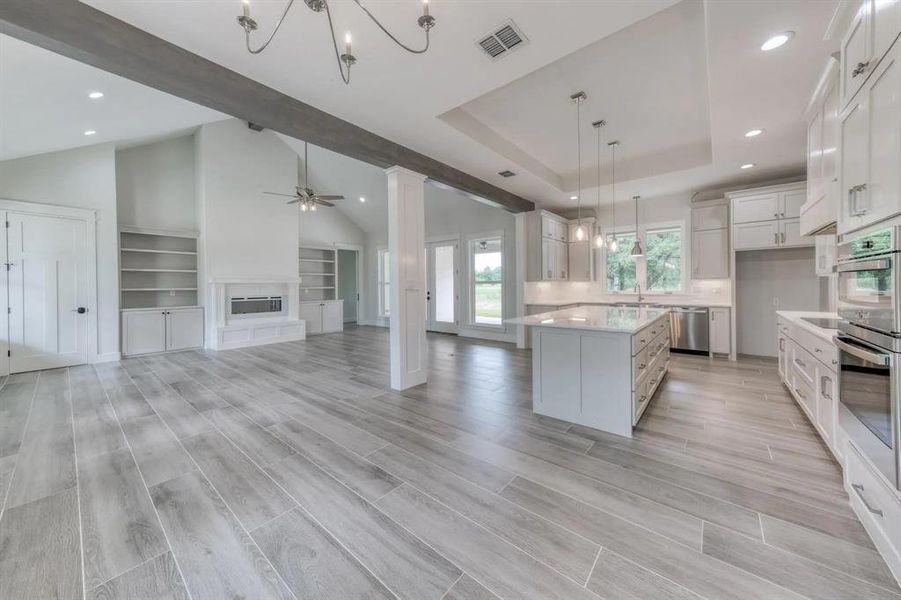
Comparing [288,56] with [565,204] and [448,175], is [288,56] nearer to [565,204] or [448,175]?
[448,175]

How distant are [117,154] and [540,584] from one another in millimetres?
8912

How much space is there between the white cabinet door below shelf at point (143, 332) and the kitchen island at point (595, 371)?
689 centimetres

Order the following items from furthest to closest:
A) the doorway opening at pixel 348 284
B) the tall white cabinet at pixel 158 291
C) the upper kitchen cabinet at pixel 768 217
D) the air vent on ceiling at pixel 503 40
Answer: the doorway opening at pixel 348 284 < the tall white cabinet at pixel 158 291 < the upper kitchen cabinet at pixel 768 217 < the air vent on ceiling at pixel 503 40

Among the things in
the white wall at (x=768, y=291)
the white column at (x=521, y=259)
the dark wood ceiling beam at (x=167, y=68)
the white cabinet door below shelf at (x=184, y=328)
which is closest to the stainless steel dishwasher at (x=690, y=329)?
the white wall at (x=768, y=291)

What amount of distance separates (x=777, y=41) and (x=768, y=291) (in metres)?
4.53

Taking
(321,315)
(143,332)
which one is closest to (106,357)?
(143,332)

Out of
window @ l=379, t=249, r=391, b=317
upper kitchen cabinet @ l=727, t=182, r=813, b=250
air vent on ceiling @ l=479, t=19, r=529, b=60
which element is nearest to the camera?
air vent on ceiling @ l=479, t=19, r=529, b=60

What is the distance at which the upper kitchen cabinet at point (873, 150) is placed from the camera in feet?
4.55

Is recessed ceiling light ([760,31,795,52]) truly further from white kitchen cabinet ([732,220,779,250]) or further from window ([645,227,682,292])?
window ([645,227,682,292])

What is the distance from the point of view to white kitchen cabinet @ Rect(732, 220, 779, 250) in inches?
192

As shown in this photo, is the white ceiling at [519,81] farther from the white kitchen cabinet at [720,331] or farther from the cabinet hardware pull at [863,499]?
the cabinet hardware pull at [863,499]

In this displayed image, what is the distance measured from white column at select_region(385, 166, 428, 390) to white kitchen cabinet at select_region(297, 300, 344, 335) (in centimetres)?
536

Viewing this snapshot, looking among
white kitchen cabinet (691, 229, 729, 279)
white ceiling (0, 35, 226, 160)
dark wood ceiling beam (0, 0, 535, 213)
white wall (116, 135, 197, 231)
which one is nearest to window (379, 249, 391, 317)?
white wall (116, 135, 197, 231)

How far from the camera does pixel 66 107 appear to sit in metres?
3.62
